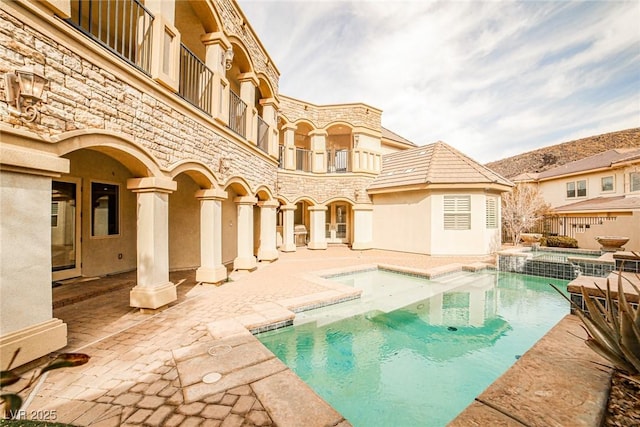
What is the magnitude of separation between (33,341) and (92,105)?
341 cm

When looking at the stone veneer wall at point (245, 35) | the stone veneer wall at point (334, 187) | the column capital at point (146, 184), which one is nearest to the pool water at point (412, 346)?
the column capital at point (146, 184)

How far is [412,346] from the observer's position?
191 inches

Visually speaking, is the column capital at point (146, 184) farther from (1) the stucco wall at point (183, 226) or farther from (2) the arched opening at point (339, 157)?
(2) the arched opening at point (339, 157)

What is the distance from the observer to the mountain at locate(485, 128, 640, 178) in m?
34.5

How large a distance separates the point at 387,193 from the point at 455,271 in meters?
6.38

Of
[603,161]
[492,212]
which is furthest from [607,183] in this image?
[492,212]

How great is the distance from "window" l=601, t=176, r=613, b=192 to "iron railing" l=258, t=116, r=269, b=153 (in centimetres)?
2626

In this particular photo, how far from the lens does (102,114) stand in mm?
4066

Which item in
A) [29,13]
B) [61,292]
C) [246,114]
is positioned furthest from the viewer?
[246,114]

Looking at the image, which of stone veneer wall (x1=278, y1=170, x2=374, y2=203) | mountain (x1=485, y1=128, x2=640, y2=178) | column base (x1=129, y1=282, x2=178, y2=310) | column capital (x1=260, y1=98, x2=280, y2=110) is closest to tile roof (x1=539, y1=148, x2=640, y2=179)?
mountain (x1=485, y1=128, x2=640, y2=178)

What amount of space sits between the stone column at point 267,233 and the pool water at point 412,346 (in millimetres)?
4973

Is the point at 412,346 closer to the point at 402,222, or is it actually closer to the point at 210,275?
the point at 210,275

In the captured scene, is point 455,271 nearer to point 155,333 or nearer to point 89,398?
point 155,333

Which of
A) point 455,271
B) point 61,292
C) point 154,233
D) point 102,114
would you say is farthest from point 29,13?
point 455,271
